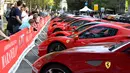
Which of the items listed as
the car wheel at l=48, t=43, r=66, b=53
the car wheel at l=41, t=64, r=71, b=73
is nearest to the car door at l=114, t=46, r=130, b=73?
the car wheel at l=41, t=64, r=71, b=73

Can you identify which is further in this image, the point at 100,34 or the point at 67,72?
the point at 100,34

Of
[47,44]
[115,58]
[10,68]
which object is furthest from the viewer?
[47,44]

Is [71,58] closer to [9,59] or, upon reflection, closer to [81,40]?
[9,59]

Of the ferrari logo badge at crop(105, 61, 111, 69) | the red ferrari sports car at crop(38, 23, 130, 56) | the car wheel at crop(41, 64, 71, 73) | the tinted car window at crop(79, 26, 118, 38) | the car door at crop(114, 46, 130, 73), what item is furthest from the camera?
the tinted car window at crop(79, 26, 118, 38)

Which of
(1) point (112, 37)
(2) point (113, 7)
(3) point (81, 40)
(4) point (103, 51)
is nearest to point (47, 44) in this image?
(3) point (81, 40)

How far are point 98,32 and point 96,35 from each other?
0.52 feet

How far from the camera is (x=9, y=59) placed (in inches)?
260

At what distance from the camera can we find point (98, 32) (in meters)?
10.8

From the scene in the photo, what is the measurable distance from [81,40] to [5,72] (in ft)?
15.6

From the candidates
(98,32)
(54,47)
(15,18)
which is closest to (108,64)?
(98,32)

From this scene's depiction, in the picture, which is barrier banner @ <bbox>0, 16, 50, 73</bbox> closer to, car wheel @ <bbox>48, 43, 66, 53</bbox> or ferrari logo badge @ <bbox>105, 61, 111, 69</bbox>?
ferrari logo badge @ <bbox>105, 61, 111, 69</bbox>

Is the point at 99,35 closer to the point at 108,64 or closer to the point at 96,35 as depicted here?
the point at 96,35

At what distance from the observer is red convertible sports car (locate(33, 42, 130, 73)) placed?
5.85m

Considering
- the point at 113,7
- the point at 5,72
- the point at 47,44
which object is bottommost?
the point at 113,7
